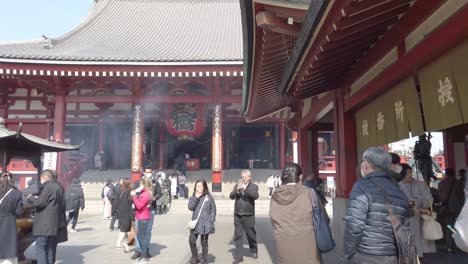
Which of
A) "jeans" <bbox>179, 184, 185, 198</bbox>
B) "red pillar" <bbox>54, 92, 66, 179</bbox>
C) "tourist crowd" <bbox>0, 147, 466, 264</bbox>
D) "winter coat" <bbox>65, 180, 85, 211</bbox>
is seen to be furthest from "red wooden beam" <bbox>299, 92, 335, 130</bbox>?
"red pillar" <bbox>54, 92, 66, 179</bbox>

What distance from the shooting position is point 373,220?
2787 millimetres

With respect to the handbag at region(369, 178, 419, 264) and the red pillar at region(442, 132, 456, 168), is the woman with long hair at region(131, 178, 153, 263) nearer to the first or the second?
the handbag at region(369, 178, 419, 264)

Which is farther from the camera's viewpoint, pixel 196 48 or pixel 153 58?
pixel 196 48

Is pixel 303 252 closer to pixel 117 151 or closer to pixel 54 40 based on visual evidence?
pixel 54 40

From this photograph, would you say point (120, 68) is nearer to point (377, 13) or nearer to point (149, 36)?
point (149, 36)

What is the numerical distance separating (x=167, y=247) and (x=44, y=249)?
3.12 m

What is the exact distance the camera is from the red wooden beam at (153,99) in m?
16.5

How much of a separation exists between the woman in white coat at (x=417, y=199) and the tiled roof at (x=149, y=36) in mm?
10438

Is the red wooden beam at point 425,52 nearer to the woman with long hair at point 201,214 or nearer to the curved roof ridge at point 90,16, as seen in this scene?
the woman with long hair at point 201,214

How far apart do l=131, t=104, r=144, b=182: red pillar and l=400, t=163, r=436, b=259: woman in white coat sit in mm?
12410

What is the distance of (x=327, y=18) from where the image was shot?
347 centimetres

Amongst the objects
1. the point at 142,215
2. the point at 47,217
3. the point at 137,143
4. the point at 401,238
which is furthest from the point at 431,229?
the point at 137,143

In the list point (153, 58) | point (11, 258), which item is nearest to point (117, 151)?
point (153, 58)

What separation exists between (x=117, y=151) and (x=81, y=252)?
1469 centimetres
